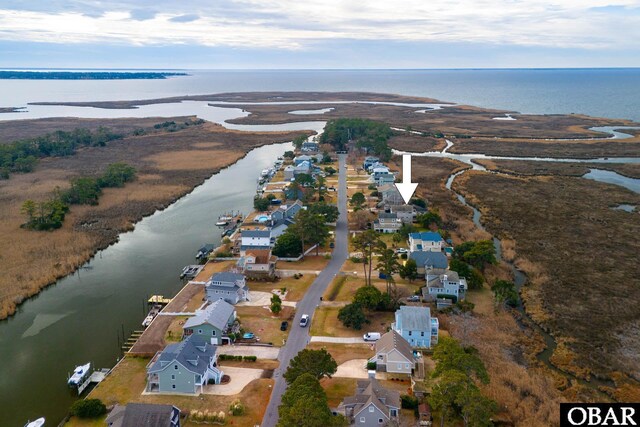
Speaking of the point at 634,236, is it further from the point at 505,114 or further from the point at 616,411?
the point at 505,114

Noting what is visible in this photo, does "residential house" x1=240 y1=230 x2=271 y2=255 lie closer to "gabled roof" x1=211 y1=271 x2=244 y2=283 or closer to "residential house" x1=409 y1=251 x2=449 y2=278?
"gabled roof" x1=211 y1=271 x2=244 y2=283

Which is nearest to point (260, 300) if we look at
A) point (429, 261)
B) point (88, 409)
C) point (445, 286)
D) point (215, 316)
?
point (215, 316)

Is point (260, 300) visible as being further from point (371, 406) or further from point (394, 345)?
point (371, 406)

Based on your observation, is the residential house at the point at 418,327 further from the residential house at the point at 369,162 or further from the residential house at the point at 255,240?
the residential house at the point at 369,162

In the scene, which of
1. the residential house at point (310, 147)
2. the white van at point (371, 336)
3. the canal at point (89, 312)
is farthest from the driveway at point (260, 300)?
the residential house at point (310, 147)

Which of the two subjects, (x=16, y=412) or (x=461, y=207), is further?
(x=461, y=207)

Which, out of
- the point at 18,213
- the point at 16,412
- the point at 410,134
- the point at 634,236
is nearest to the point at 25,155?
the point at 18,213
